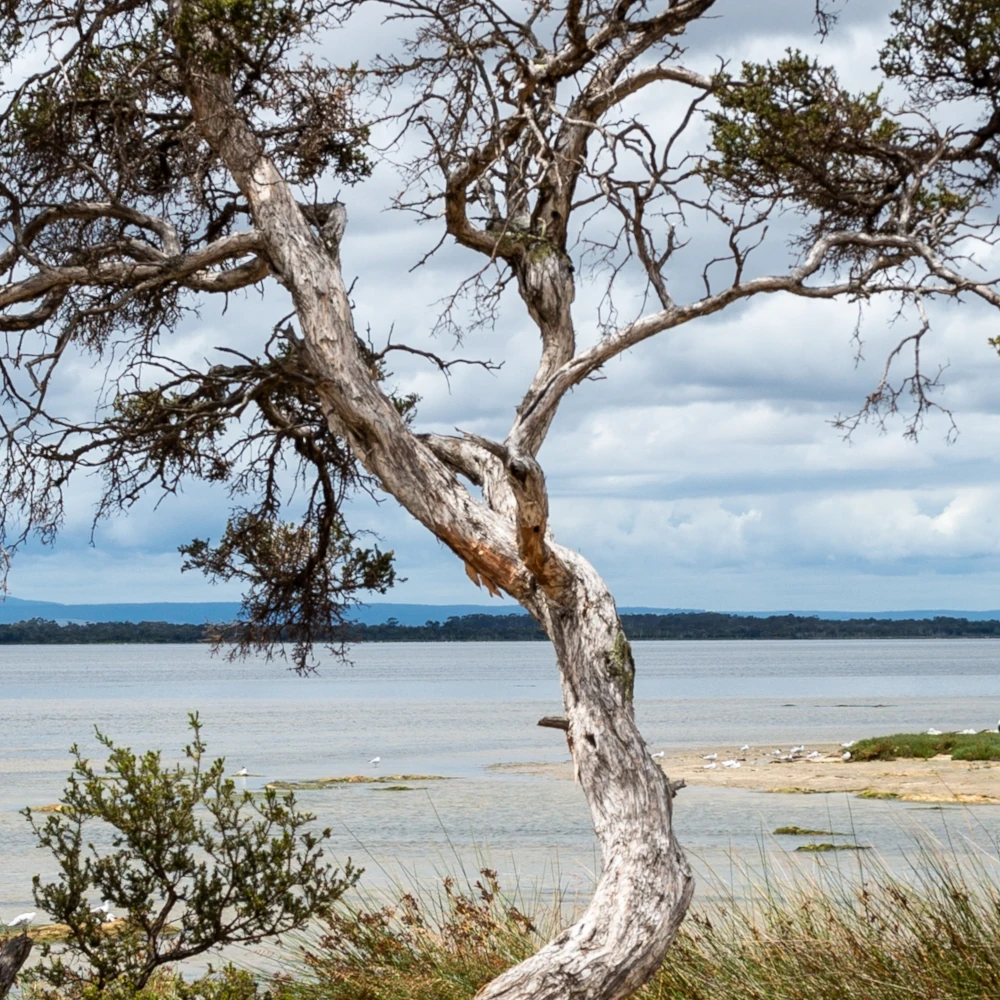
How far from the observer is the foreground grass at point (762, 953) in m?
6.56

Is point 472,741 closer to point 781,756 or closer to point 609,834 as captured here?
point 781,756

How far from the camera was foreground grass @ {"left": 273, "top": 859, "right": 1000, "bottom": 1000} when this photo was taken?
656 centimetres

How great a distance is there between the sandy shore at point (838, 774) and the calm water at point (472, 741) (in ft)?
2.98

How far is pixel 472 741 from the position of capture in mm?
45594

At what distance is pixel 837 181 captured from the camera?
8.88m

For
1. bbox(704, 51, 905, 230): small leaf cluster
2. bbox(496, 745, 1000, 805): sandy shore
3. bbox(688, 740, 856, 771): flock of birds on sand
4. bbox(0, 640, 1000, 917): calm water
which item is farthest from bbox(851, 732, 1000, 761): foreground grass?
bbox(704, 51, 905, 230): small leaf cluster

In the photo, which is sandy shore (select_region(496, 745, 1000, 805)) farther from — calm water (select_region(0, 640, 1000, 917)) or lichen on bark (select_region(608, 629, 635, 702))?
lichen on bark (select_region(608, 629, 635, 702))

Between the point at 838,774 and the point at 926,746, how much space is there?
10.0ft

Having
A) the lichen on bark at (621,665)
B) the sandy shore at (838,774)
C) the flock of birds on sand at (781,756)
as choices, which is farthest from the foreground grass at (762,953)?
the flock of birds on sand at (781,756)

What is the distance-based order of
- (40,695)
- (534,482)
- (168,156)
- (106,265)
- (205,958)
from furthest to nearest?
(40,695)
(205,958)
(168,156)
(106,265)
(534,482)

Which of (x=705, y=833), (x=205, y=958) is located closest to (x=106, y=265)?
(x=205, y=958)

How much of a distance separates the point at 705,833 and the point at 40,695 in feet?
245

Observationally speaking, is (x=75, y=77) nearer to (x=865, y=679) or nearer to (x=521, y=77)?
(x=521, y=77)

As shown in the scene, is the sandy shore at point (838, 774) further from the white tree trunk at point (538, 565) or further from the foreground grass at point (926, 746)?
the white tree trunk at point (538, 565)
